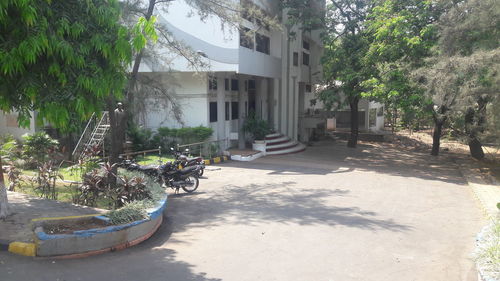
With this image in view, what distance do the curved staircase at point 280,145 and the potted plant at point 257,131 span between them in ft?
1.81

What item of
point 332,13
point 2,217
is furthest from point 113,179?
point 332,13

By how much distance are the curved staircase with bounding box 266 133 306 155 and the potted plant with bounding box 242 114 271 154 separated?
55 centimetres

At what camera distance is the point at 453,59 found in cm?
1403

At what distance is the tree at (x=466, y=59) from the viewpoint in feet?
A: 44.1

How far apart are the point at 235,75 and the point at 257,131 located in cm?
334

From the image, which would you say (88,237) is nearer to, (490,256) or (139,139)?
(490,256)

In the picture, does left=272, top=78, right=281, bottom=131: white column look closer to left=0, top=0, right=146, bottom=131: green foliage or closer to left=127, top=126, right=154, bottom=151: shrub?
left=127, top=126, right=154, bottom=151: shrub

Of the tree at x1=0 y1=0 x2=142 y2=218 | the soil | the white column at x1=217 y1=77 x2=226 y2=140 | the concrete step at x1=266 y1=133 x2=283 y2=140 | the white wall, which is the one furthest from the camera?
the concrete step at x1=266 y1=133 x2=283 y2=140

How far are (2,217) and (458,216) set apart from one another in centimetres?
977

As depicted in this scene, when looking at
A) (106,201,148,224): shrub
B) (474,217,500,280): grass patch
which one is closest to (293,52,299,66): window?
(106,201,148,224): shrub

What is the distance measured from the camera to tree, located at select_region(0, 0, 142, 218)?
5.07m

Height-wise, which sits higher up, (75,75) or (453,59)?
(453,59)

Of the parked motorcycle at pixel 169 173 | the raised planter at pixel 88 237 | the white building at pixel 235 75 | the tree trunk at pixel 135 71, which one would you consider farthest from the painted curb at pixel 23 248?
the white building at pixel 235 75

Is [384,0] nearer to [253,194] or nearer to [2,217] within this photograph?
[253,194]
